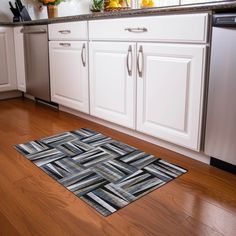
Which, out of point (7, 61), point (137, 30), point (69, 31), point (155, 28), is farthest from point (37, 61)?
point (155, 28)

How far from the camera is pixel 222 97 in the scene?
149cm

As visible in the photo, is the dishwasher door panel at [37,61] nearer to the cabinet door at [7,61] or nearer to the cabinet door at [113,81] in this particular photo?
the cabinet door at [7,61]

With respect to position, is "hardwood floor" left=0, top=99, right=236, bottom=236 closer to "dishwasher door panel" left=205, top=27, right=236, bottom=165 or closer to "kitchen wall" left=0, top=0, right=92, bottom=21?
"dishwasher door panel" left=205, top=27, right=236, bottom=165

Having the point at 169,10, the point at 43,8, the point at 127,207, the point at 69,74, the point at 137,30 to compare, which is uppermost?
the point at 43,8

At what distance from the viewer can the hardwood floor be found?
1.16 metres

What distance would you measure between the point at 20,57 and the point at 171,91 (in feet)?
7.03

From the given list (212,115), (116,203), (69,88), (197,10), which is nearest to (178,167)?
(212,115)

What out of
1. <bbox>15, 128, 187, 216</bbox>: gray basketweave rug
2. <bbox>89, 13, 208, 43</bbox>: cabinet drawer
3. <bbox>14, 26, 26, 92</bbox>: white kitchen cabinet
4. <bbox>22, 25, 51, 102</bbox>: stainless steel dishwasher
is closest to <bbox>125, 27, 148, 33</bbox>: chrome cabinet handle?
<bbox>89, 13, 208, 43</bbox>: cabinet drawer

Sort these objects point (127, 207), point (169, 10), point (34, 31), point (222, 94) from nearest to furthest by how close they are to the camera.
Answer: point (127, 207) → point (222, 94) → point (169, 10) → point (34, 31)

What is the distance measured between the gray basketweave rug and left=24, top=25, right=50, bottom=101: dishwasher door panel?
966mm

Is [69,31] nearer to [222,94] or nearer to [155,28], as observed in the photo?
[155,28]

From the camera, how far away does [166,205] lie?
4.34ft

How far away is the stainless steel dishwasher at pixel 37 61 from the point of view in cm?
287

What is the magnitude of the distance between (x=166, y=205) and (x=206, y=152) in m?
0.46
